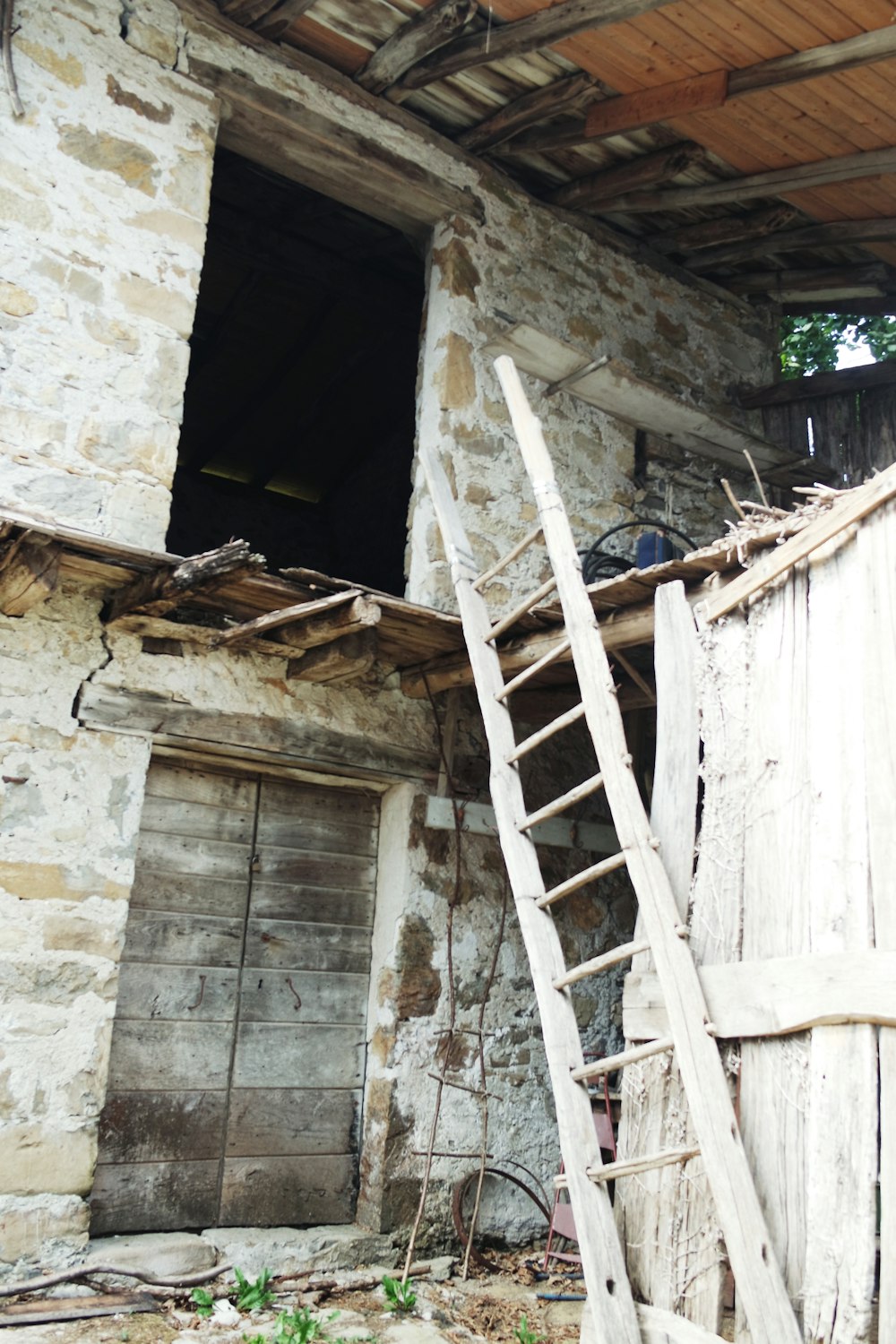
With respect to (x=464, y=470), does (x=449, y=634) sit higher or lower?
lower

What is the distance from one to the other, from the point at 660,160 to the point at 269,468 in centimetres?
393

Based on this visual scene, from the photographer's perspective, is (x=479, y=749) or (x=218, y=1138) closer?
(x=218, y=1138)

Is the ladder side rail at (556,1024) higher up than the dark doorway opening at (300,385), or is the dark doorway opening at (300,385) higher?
the dark doorway opening at (300,385)

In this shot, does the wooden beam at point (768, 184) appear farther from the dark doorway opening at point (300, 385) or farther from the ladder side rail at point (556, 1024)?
the ladder side rail at point (556, 1024)

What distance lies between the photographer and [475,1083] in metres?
4.48

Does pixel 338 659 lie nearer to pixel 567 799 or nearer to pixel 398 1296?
pixel 567 799

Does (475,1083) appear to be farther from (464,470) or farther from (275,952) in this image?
(464,470)

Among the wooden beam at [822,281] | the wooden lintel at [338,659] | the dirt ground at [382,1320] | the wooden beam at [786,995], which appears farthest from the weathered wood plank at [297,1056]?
the wooden beam at [822,281]

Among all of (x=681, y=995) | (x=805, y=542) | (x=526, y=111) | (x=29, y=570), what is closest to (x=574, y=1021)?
(x=681, y=995)

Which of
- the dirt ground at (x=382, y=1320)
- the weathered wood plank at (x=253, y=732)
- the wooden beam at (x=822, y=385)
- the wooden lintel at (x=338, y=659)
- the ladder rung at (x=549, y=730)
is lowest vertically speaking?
the dirt ground at (x=382, y=1320)

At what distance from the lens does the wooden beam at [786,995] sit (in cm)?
249

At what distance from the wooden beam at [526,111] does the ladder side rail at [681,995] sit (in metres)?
2.14

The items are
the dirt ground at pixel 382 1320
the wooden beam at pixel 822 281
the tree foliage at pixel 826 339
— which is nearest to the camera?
the dirt ground at pixel 382 1320

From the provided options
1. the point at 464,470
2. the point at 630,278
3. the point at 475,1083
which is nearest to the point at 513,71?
the point at 630,278
